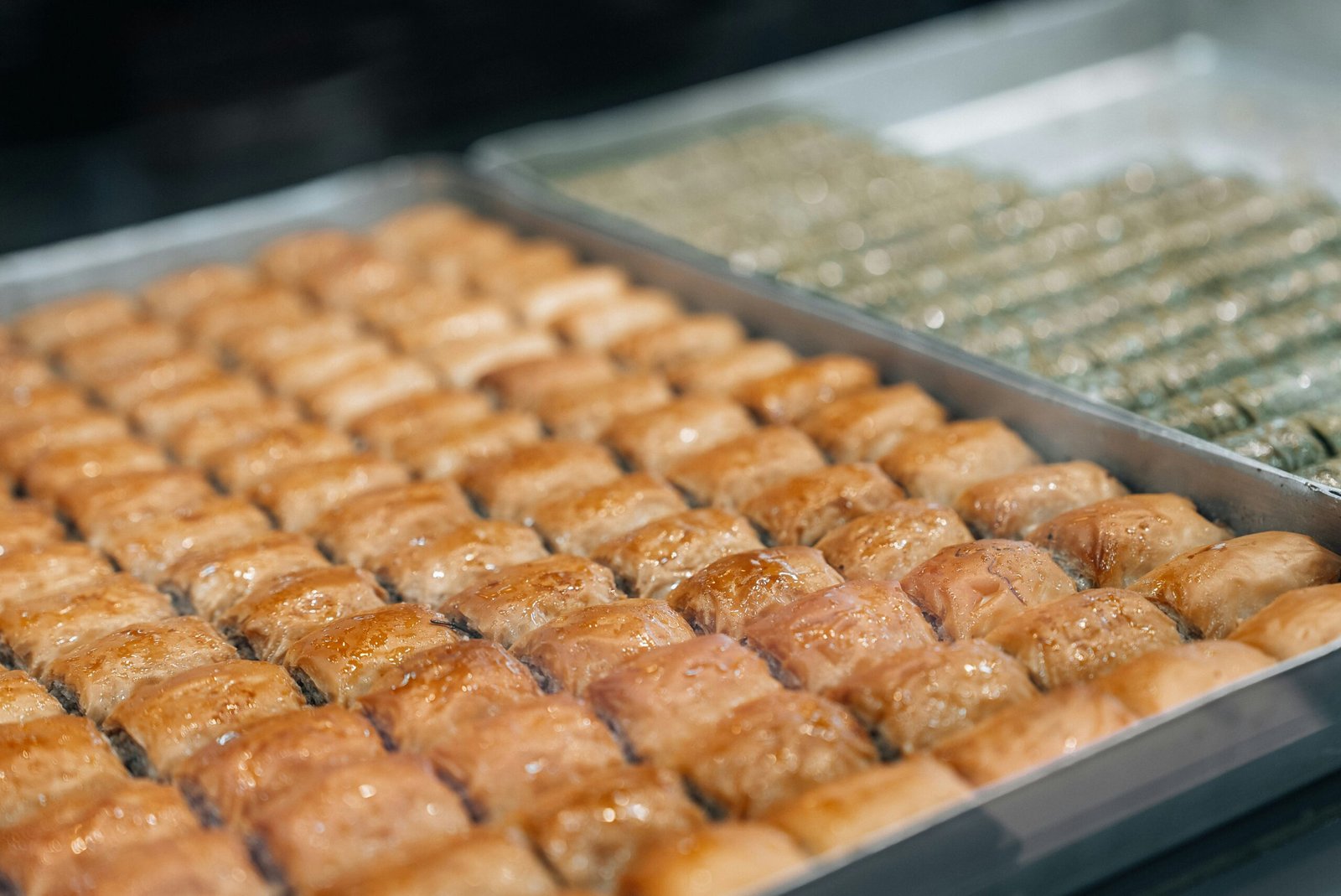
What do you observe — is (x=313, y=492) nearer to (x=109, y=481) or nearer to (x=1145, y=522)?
(x=109, y=481)

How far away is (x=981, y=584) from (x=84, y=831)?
1.80m

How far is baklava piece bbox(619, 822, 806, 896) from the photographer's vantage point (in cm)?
228

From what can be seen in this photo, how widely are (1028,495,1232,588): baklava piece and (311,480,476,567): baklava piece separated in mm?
1428

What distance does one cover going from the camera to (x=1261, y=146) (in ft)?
20.0

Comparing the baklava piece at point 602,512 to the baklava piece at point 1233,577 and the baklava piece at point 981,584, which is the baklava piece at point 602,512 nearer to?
the baklava piece at point 981,584

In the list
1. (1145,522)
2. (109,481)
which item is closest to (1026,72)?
(1145,522)

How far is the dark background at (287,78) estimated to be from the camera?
20.3ft

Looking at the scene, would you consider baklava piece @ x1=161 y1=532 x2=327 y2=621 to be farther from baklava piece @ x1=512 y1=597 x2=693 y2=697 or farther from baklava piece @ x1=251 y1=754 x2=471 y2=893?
baklava piece @ x1=251 y1=754 x2=471 y2=893

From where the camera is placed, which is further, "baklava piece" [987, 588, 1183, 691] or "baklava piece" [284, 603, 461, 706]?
"baklava piece" [284, 603, 461, 706]

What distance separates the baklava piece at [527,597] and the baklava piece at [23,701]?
2.72 ft

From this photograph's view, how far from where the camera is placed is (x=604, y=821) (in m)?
2.46

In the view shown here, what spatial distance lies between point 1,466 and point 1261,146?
494cm

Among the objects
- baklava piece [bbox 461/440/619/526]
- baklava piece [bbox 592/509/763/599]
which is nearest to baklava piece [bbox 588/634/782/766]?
baklava piece [bbox 592/509/763/599]

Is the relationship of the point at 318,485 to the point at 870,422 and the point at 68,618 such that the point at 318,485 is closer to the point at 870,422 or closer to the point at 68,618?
the point at 68,618
